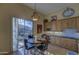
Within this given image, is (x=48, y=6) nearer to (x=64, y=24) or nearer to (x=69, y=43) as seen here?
(x=64, y=24)

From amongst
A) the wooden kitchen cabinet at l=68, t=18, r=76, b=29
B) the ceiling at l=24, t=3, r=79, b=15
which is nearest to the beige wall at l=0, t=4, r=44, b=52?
the ceiling at l=24, t=3, r=79, b=15

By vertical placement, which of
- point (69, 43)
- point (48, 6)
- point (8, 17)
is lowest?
point (69, 43)

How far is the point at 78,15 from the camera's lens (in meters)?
2.08

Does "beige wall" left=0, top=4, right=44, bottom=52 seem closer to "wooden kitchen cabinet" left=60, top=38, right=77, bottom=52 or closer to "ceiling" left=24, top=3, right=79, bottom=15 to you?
"ceiling" left=24, top=3, right=79, bottom=15

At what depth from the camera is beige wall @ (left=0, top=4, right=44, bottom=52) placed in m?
2.10

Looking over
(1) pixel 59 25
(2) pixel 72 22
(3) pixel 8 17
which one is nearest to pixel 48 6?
(1) pixel 59 25

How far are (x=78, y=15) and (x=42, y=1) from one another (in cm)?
60

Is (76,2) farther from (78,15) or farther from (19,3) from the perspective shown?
(19,3)

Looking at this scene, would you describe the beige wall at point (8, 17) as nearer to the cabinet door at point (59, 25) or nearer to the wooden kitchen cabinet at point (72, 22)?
the cabinet door at point (59, 25)

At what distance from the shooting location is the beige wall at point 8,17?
6.89ft

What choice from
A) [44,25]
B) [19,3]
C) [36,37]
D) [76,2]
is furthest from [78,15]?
[19,3]

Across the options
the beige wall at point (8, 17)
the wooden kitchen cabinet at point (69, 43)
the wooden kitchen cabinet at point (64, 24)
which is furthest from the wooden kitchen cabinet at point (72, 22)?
the beige wall at point (8, 17)

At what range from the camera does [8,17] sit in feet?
6.88

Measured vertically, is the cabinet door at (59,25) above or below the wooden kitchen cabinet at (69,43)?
above
